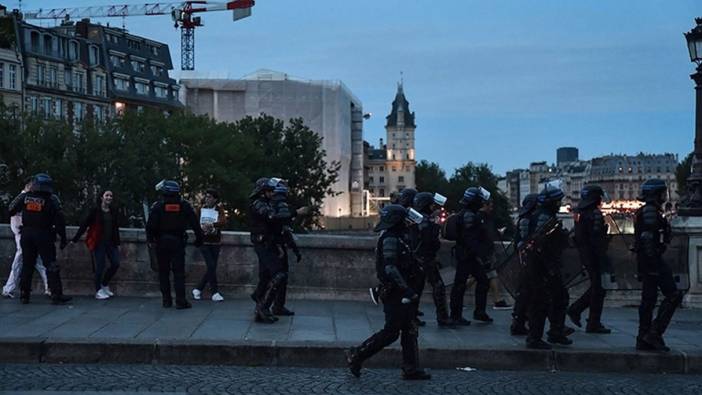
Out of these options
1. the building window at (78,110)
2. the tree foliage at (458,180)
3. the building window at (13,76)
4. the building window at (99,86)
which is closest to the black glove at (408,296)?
the building window at (13,76)

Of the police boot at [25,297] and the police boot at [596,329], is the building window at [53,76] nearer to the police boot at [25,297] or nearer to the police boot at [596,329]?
the police boot at [25,297]

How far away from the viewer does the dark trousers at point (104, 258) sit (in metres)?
15.1

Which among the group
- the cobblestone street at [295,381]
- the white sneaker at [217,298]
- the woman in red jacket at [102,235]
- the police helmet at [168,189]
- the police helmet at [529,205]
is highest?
the police helmet at [168,189]

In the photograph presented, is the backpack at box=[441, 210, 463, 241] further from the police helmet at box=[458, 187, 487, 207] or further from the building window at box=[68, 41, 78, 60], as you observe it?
the building window at box=[68, 41, 78, 60]

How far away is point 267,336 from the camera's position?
11516 millimetres

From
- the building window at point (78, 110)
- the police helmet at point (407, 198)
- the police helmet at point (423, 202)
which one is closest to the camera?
the police helmet at point (423, 202)

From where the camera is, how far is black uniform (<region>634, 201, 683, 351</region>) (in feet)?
35.7

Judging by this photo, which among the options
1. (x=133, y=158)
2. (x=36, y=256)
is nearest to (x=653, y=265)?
(x=36, y=256)

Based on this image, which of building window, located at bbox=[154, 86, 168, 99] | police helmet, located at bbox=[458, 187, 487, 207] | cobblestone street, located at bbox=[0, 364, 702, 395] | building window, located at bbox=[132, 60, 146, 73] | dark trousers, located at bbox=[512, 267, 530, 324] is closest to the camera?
cobblestone street, located at bbox=[0, 364, 702, 395]

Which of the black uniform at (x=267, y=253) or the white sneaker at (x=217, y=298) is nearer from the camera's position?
the black uniform at (x=267, y=253)

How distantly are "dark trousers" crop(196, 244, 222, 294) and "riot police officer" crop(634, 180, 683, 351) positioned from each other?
667cm

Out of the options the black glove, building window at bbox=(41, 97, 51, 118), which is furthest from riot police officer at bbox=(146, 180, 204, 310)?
building window at bbox=(41, 97, 51, 118)

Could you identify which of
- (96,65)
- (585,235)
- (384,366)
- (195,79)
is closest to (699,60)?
(585,235)

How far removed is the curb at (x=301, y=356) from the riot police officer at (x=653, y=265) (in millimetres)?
289
